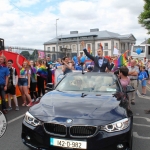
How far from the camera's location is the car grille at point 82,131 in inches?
134

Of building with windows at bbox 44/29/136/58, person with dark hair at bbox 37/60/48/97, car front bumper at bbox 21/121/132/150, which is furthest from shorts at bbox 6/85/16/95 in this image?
building with windows at bbox 44/29/136/58

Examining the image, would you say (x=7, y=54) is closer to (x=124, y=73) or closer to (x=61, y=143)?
(x=124, y=73)

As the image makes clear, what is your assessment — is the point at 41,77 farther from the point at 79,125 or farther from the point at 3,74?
the point at 79,125

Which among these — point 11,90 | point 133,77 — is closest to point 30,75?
point 11,90

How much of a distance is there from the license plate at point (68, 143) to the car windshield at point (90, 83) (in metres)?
1.65

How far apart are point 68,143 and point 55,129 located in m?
0.29

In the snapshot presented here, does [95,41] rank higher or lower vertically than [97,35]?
lower

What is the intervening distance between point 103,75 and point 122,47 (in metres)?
111

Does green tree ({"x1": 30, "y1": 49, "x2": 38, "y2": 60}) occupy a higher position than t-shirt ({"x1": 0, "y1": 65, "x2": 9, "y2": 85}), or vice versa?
green tree ({"x1": 30, "y1": 49, "x2": 38, "y2": 60})

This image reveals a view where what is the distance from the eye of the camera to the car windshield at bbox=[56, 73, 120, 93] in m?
4.94

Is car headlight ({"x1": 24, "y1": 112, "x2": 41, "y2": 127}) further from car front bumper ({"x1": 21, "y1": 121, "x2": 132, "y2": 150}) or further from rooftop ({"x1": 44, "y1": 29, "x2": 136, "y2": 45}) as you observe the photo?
rooftop ({"x1": 44, "y1": 29, "x2": 136, "y2": 45})

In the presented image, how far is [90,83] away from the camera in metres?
5.09

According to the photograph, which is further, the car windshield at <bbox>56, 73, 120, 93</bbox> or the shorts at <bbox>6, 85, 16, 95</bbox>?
the shorts at <bbox>6, 85, 16, 95</bbox>

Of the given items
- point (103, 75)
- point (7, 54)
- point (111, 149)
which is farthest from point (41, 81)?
point (111, 149)
